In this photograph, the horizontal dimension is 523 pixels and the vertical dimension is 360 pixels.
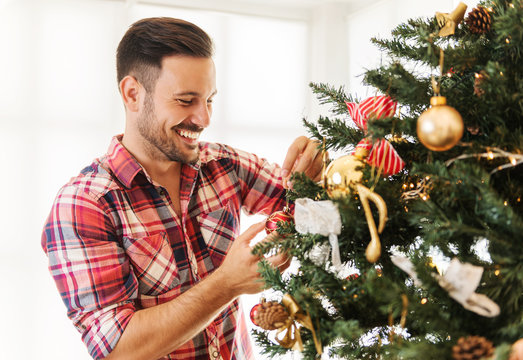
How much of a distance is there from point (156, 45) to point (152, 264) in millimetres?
580

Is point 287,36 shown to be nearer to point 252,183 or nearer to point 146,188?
point 252,183

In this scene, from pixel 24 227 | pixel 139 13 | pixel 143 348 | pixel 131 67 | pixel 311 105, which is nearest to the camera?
pixel 143 348

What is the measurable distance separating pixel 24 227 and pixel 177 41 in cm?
139

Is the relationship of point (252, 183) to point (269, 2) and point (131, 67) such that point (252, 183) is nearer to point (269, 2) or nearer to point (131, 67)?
point (131, 67)

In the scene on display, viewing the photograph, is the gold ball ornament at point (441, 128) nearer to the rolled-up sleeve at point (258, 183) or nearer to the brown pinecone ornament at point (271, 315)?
the brown pinecone ornament at point (271, 315)

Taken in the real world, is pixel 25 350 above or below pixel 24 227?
below

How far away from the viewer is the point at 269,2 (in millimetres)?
2623

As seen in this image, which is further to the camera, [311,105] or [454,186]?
[311,105]

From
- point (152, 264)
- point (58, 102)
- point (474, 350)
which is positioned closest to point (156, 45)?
point (152, 264)

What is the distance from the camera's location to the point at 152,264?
3.69 feet

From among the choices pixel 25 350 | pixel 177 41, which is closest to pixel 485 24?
pixel 177 41

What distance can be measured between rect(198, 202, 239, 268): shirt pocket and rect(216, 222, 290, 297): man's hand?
0.99 feet

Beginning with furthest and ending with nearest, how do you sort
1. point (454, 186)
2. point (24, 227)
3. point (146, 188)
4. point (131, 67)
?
point (24, 227)
point (131, 67)
point (146, 188)
point (454, 186)

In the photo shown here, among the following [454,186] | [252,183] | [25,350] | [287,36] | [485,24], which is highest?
[287,36]
